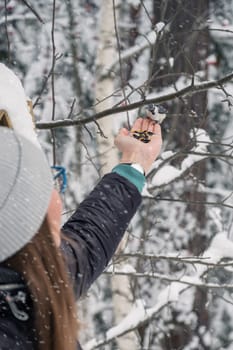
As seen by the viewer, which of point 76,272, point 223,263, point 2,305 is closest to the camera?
point 2,305

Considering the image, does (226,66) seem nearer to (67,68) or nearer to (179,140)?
(67,68)

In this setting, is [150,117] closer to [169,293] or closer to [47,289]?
[47,289]

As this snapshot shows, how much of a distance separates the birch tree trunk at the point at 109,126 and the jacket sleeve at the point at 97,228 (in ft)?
10.2

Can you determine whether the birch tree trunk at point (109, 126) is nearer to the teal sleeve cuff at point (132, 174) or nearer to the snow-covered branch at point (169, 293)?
the snow-covered branch at point (169, 293)

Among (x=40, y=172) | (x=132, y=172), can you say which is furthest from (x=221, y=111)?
(x=40, y=172)

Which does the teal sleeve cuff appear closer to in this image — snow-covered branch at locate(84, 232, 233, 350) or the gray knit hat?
the gray knit hat

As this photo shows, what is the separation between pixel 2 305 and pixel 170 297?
355cm

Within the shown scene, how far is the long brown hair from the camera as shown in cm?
166

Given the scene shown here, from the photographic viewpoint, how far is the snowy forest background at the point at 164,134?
13.5 feet

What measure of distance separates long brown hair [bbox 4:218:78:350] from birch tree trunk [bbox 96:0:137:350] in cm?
369

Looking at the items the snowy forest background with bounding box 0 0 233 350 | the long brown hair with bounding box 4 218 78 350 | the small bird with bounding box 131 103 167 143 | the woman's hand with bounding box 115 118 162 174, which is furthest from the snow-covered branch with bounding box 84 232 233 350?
the long brown hair with bounding box 4 218 78 350

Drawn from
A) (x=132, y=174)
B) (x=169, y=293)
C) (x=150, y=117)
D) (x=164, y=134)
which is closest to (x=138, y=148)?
(x=132, y=174)

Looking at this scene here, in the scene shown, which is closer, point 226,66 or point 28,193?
point 28,193

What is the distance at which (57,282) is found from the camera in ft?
5.58
